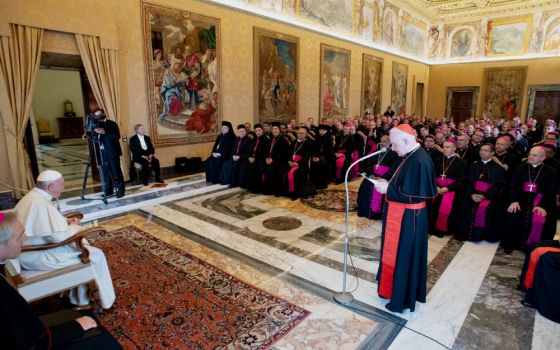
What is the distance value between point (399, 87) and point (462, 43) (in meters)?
5.66

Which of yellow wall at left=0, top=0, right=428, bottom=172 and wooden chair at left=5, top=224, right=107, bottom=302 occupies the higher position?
yellow wall at left=0, top=0, right=428, bottom=172

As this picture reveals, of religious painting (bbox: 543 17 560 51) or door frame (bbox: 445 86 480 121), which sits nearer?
religious painting (bbox: 543 17 560 51)

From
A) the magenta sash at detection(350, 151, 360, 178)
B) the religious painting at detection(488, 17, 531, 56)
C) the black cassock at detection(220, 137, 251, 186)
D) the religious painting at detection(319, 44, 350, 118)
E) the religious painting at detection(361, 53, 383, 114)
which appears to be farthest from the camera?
the religious painting at detection(488, 17, 531, 56)

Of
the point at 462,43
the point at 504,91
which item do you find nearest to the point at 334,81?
the point at 462,43

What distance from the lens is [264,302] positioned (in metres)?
3.47

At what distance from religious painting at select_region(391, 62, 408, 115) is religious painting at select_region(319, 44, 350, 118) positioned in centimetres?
503

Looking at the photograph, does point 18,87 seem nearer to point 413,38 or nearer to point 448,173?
point 448,173

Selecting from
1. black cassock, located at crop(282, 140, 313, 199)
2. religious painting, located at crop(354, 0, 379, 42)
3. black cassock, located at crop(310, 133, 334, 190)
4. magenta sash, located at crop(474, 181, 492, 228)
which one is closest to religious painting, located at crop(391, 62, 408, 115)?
religious painting, located at crop(354, 0, 379, 42)

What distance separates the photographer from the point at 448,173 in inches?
209

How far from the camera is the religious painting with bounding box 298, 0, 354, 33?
42.3 ft

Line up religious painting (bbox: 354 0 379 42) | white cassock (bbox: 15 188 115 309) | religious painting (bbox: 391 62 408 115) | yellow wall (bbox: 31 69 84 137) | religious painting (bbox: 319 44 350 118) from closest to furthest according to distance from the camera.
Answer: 1. white cassock (bbox: 15 188 115 309)
2. religious painting (bbox: 319 44 350 118)
3. religious painting (bbox: 354 0 379 42)
4. yellow wall (bbox: 31 69 84 137)
5. religious painting (bbox: 391 62 408 115)

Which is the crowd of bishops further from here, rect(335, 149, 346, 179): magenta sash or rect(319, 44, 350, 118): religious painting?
rect(319, 44, 350, 118): religious painting

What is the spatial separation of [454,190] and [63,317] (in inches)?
208

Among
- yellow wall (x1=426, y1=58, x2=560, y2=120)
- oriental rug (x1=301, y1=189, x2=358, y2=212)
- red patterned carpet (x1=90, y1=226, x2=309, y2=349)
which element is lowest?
red patterned carpet (x1=90, y1=226, x2=309, y2=349)
